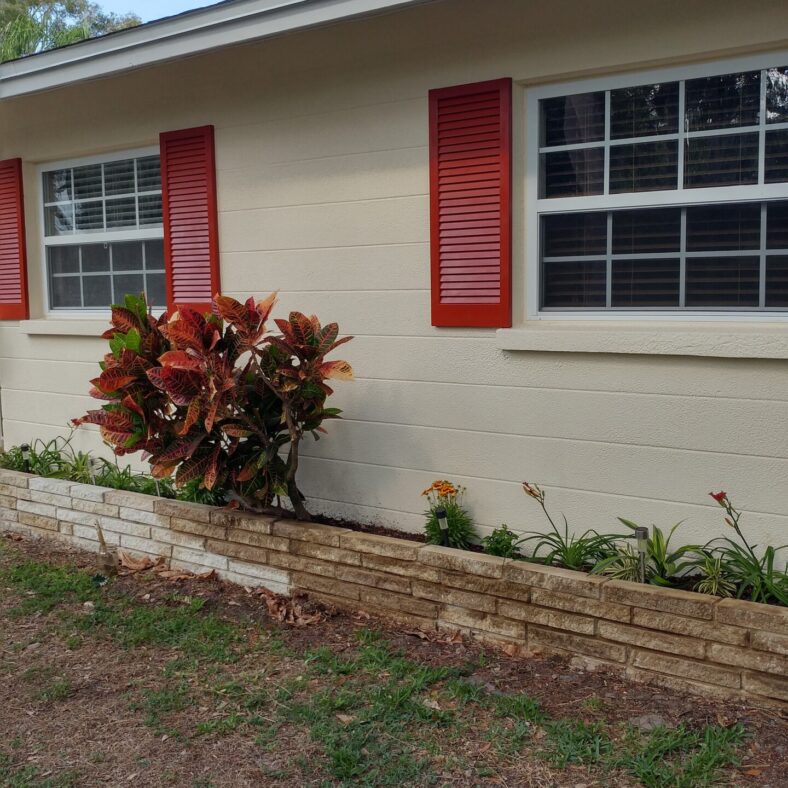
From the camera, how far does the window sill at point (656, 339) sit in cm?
382

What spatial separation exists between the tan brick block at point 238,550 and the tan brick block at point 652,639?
2.01 metres

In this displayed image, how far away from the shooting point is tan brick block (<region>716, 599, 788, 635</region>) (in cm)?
344

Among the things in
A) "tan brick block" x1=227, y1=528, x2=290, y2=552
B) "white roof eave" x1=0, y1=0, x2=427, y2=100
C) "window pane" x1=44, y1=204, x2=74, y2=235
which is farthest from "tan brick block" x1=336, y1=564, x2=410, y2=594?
"window pane" x1=44, y1=204, x2=74, y2=235

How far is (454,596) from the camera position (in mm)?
4344

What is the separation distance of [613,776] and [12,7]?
2996cm

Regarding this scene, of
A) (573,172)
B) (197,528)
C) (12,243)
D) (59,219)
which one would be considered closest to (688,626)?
(573,172)

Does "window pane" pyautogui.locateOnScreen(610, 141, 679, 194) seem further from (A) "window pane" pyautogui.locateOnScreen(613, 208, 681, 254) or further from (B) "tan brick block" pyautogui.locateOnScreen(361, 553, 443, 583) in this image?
(B) "tan brick block" pyautogui.locateOnScreen(361, 553, 443, 583)

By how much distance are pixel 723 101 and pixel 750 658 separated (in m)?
2.35

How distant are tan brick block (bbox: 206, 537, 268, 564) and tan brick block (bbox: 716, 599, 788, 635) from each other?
250 cm

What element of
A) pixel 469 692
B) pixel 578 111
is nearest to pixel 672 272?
pixel 578 111

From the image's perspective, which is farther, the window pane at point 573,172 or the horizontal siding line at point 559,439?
the window pane at point 573,172

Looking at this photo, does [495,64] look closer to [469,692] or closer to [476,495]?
[476,495]

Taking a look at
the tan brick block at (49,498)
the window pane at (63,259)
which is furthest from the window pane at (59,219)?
the tan brick block at (49,498)

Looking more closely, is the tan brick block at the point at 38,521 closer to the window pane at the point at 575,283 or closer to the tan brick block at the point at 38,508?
the tan brick block at the point at 38,508
